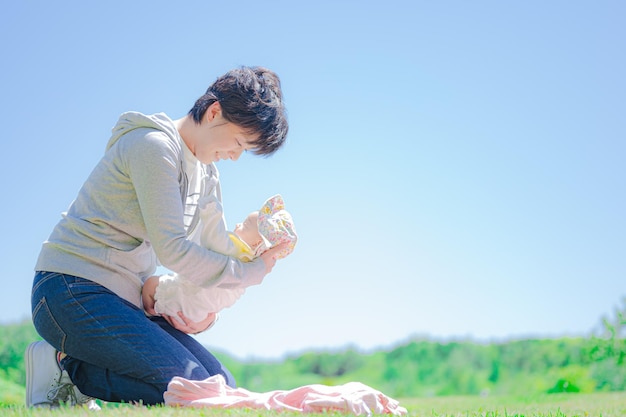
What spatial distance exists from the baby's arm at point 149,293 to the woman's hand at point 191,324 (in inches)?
3.3

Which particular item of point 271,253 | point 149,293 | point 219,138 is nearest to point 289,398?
point 271,253

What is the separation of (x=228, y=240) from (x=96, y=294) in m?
0.64

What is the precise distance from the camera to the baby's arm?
3.35 m

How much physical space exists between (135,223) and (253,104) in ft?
2.55

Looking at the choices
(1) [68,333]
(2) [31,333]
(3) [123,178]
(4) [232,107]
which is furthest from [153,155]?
(2) [31,333]

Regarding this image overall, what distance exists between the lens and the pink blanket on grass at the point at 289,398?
9.36ft

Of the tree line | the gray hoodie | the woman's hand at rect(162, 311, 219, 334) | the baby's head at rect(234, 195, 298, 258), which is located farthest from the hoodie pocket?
the tree line

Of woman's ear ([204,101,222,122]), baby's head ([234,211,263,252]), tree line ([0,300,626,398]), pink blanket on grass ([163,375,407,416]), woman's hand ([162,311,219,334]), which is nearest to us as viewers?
pink blanket on grass ([163,375,407,416])

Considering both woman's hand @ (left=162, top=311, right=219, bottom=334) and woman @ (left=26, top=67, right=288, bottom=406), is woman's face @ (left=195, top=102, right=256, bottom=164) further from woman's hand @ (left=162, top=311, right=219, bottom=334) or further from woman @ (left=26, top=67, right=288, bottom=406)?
woman's hand @ (left=162, top=311, right=219, bottom=334)

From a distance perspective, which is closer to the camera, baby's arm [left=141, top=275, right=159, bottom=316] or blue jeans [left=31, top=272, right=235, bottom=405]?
blue jeans [left=31, top=272, right=235, bottom=405]

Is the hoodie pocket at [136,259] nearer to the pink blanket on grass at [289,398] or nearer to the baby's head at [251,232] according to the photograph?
the baby's head at [251,232]

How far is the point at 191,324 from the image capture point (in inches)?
136

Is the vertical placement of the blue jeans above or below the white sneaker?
above

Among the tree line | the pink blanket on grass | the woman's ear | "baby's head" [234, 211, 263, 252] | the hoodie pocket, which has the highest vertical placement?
the woman's ear
